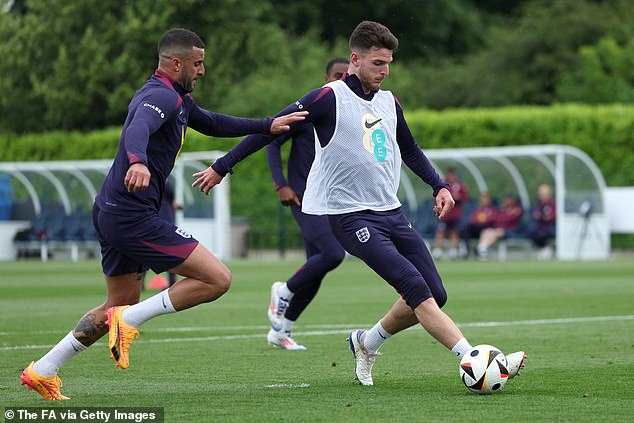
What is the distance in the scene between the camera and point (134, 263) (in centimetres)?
760

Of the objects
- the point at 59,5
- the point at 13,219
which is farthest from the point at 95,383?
the point at 59,5

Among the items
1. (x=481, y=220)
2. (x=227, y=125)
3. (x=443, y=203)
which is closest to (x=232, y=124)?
(x=227, y=125)

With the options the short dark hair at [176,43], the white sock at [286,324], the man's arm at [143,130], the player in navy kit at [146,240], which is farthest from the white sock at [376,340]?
the white sock at [286,324]

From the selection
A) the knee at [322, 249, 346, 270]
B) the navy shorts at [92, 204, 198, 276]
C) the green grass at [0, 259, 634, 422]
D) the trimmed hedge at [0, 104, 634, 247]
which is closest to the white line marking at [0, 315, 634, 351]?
the green grass at [0, 259, 634, 422]

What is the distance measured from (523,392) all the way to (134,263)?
2.43 metres

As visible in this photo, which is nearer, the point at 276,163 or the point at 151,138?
the point at 151,138

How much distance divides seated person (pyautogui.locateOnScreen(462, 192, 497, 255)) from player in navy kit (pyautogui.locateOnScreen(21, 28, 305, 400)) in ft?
78.4

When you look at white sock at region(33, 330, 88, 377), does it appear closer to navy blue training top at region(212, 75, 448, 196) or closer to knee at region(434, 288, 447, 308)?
navy blue training top at region(212, 75, 448, 196)

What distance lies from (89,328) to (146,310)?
0.42m

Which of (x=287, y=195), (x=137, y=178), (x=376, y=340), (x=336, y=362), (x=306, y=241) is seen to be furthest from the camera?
(x=306, y=241)

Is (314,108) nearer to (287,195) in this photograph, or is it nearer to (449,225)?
(287,195)

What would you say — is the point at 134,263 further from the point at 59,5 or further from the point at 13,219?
the point at 59,5

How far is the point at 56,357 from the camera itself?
7.47m

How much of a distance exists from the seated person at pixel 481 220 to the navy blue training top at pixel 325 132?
2279 cm
